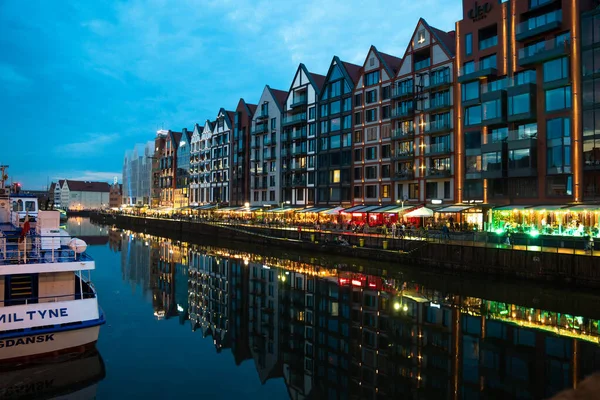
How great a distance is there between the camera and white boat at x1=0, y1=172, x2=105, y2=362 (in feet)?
51.3

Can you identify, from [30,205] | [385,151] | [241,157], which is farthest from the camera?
[241,157]

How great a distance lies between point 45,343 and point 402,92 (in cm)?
5282

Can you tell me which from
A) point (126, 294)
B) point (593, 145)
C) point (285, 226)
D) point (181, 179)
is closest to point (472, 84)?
point (593, 145)

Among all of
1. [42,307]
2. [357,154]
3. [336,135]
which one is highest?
[336,135]

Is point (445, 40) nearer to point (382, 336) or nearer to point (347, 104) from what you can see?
point (347, 104)

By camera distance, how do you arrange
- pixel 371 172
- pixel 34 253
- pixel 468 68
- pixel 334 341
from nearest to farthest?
pixel 34 253, pixel 334 341, pixel 468 68, pixel 371 172

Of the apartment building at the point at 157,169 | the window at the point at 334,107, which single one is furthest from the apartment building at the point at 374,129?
the apartment building at the point at 157,169

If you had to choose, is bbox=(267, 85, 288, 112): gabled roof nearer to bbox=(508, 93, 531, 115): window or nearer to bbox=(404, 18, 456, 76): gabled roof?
bbox=(404, 18, 456, 76): gabled roof

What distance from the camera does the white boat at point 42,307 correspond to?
1564cm

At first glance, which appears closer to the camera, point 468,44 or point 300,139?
point 468,44

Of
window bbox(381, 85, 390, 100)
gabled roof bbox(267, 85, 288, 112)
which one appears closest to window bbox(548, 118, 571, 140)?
window bbox(381, 85, 390, 100)

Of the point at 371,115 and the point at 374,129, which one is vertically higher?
the point at 371,115

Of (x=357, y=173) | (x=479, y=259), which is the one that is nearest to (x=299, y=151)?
(x=357, y=173)

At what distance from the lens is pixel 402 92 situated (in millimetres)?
59094
